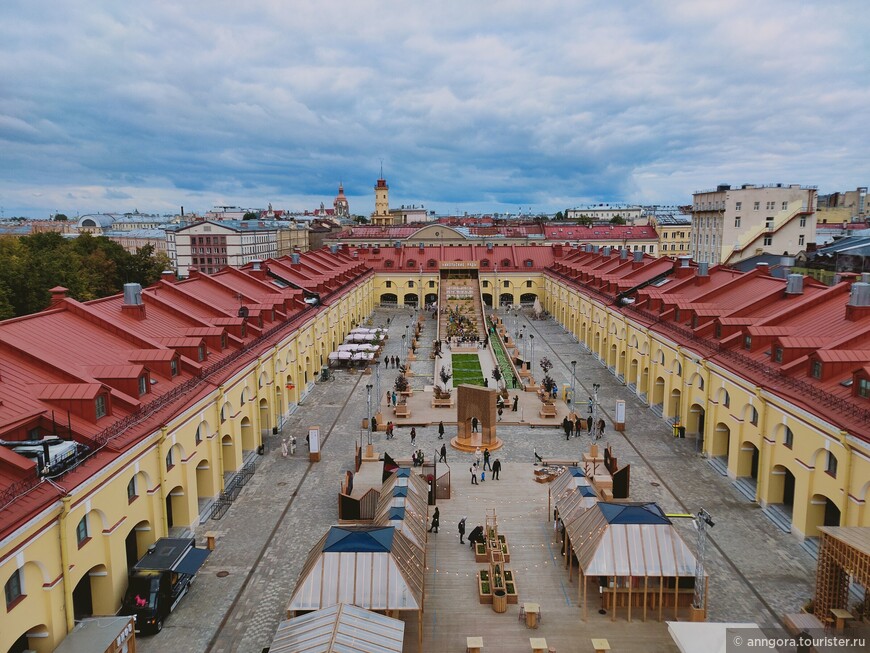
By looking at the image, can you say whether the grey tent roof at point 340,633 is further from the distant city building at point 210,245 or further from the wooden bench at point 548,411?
the distant city building at point 210,245

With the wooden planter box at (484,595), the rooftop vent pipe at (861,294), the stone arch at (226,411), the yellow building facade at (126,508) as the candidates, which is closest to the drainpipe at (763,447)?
the rooftop vent pipe at (861,294)

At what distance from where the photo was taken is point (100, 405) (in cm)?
2069

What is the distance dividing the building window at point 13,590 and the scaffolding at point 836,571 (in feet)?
70.4

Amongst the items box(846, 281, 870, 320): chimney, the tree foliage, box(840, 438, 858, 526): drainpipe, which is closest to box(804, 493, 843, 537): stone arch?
box(840, 438, 858, 526): drainpipe

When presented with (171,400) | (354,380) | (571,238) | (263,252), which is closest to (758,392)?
(171,400)

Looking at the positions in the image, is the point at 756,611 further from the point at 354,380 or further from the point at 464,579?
the point at 354,380

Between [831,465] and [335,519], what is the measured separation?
735 inches

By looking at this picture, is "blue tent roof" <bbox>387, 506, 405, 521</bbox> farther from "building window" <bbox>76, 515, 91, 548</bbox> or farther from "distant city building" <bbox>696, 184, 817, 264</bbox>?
"distant city building" <bbox>696, 184, 817, 264</bbox>

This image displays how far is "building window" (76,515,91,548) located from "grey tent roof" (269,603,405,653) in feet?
21.0

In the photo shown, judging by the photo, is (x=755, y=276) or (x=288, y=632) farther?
(x=755, y=276)

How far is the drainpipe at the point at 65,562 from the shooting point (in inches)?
652

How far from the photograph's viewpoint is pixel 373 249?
296 feet

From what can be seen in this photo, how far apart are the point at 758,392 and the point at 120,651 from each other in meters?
24.4

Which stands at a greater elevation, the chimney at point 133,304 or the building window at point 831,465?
the chimney at point 133,304
